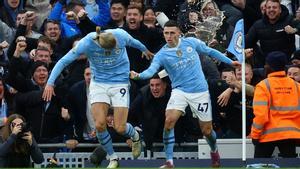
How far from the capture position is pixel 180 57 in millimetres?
19281

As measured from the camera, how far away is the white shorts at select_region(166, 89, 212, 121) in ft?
63.0

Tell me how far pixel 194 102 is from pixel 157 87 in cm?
94

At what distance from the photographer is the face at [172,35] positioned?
1930 cm

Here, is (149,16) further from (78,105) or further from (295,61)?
(295,61)

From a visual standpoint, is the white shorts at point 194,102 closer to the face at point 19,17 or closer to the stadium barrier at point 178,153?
the stadium barrier at point 178,153

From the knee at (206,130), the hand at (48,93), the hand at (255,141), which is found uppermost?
the hand at (48,93)

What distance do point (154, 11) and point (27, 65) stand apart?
2831 millimetres

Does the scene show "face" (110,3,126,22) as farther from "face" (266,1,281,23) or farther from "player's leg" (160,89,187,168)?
"player's leg" (160,89,187,168)

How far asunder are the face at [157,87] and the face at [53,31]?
2.87 metres

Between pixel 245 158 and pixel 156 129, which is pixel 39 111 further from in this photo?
pixel 245 158

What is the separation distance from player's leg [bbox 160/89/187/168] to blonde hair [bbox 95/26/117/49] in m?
1.32

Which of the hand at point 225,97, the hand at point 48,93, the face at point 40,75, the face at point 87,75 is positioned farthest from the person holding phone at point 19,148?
the hand at point 225,97

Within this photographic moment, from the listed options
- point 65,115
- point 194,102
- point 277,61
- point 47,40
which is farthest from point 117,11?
point 277,61

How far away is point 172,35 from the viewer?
63.5 ft
